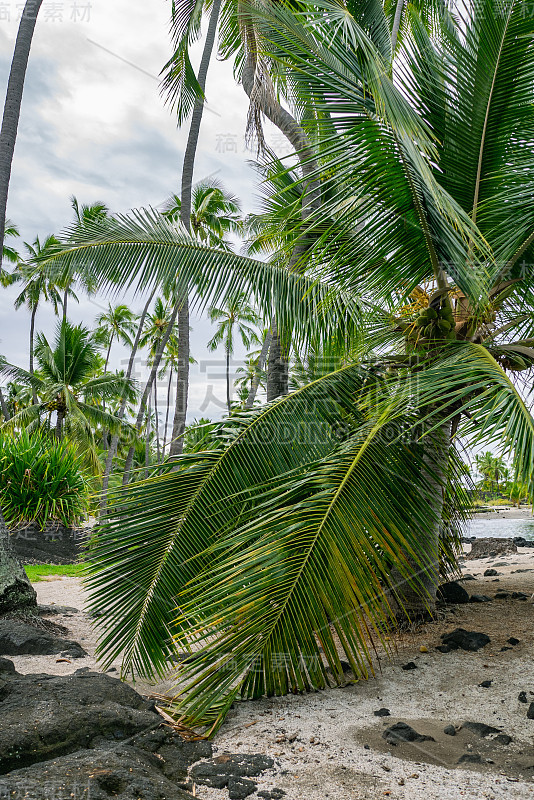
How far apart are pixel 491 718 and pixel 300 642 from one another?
3.66 ft

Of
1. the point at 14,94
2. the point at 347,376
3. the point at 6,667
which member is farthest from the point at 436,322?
the point at 14,94

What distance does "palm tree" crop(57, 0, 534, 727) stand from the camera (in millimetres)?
2951

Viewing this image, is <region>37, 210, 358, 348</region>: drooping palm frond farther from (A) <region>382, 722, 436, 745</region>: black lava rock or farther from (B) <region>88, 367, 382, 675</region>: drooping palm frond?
(A) <region>382, 722, 436, 745</region>: black lava rock

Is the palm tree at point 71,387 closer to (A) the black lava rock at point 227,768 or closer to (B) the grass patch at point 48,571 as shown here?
(B) the grass patch at point 48,571

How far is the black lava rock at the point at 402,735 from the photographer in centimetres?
269

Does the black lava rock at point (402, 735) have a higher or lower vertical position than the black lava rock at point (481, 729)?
higher

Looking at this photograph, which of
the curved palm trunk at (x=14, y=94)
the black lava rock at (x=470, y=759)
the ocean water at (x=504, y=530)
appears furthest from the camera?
the ocean water at (x=504, y=530)

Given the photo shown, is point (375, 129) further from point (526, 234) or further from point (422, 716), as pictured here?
point (422, 716)

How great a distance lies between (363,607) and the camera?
9.92ft

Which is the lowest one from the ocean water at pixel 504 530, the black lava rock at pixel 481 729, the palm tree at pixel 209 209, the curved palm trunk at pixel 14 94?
the ocean water at pixel 504 530

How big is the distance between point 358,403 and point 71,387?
18161 mm

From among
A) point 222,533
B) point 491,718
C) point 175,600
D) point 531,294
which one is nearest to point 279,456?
point 222,533

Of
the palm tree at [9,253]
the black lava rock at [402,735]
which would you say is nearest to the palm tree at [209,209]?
the palm tree at [9,253]

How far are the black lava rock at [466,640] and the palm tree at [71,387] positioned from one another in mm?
15955
